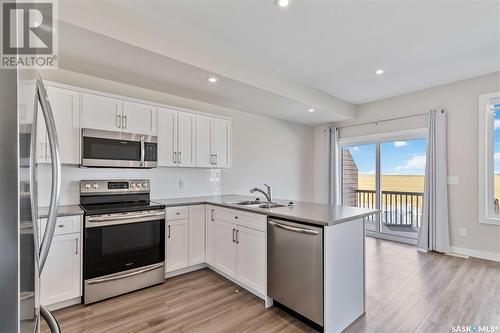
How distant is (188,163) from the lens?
3.47 m

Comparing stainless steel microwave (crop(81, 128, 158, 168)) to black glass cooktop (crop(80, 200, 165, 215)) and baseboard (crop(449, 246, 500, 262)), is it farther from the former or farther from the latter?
baseboard (crop(449, 246, 500, 262))

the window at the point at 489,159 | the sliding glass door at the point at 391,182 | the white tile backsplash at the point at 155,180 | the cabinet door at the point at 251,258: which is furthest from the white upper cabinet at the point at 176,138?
the window at the point at 489,159

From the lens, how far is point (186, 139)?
11.3 ft

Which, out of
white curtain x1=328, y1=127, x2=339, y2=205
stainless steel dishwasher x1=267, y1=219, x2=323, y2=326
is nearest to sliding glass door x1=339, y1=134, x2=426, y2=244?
white curtain x1=328, y1=127, x2=339, y2=205

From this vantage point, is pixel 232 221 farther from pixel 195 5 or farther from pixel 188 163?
pixel 195 5

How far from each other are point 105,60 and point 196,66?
923mm

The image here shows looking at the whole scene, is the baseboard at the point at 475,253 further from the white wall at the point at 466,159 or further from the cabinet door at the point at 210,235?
the cabinet door at the point at 210,235

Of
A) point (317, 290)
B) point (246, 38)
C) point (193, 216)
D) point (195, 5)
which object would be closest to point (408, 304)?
point (317, 290)

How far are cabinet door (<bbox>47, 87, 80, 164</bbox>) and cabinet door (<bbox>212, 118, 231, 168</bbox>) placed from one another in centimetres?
175

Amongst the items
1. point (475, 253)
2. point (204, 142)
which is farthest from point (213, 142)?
point (475, 253)

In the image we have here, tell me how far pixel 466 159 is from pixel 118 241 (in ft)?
16.6

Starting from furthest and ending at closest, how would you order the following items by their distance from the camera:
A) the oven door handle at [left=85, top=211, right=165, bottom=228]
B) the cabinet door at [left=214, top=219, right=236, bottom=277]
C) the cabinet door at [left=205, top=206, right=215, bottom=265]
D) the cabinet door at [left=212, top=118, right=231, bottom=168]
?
1. the cabinet door at [left=212, top=118, right=231, bottom=168]
2. the cabinet door at [left=205, top=206, right=215, bottom=265]
3. the cabinet door at [left=214, top=219, right=236, bottom=277]
4. the oven door handle at [left=85, top=211, right=165, bottom=228]

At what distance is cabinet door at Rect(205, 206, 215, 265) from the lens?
3153mm

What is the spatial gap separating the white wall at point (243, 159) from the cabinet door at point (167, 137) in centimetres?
33
